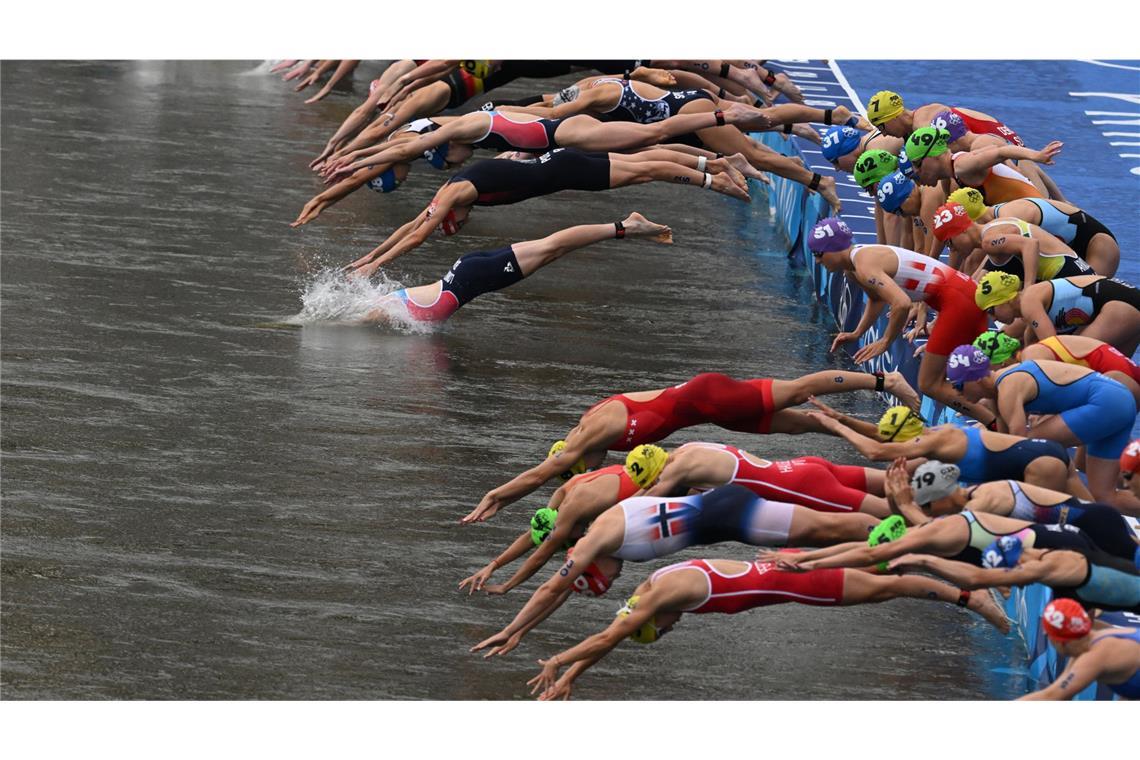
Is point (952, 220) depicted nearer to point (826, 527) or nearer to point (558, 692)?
point (826, 527)

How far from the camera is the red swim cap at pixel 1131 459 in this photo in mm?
10258

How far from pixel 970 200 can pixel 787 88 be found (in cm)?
548

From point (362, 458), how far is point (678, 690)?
384cm

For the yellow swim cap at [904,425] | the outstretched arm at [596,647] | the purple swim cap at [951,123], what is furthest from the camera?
the purple swim cap at [951,123]

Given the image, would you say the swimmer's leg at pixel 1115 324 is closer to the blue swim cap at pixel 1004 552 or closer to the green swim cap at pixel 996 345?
the green swim cap at pixel 996 345

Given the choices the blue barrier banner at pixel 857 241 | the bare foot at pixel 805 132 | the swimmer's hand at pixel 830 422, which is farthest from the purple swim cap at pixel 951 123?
the swimmer's hand at pixel 830 422

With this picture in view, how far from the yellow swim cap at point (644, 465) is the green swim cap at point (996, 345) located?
2.34m

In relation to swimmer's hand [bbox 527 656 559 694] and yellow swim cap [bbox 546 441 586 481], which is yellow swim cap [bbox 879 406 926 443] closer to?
yellow swim cap [bbox 546 441 586 481]

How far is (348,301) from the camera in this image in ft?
53.1

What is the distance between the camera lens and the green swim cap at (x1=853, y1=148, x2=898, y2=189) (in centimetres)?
1367

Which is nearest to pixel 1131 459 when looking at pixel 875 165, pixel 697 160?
pixel 875 165

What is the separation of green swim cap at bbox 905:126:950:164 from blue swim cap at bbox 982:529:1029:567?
14.6 ft

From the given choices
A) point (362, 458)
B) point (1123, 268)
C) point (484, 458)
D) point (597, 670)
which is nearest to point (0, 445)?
point (362, 458)

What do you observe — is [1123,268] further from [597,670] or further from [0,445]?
[0,445]
